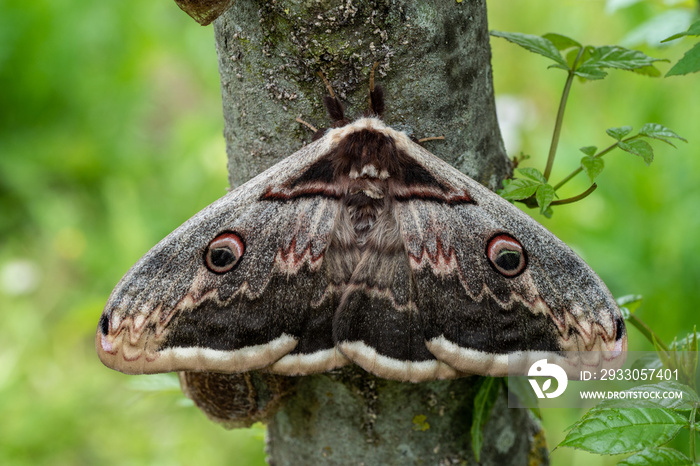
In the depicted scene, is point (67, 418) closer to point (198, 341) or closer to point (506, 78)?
point (198, 341)

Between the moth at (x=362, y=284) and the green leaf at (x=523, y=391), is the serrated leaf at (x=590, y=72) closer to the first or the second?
the moth at (x=362, y=284)

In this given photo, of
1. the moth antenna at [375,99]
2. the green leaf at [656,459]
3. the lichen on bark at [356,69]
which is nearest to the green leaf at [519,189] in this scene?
the lichen on bark at [356,69]

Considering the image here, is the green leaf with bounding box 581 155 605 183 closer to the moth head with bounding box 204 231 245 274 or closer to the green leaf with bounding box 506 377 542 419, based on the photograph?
the green leaf with bounding box 506 377 542 419

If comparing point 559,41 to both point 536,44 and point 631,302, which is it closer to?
point 536,44

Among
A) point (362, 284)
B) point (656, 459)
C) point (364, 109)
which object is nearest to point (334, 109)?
point (364, 109)

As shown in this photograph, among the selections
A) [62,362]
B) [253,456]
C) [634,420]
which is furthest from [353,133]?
[62,362]

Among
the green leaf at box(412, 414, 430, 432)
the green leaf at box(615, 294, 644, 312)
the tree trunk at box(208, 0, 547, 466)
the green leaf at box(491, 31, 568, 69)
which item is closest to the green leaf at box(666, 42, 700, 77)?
the green leaf at box(491, 31, 568, 69)
